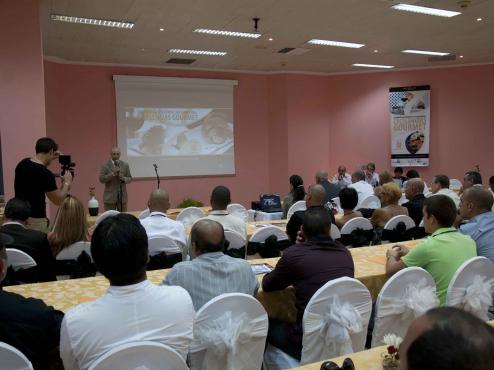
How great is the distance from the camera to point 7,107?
17.3ft

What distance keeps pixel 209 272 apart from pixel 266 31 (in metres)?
5.78

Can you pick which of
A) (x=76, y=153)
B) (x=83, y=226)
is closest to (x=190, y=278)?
(x=83, y=226)

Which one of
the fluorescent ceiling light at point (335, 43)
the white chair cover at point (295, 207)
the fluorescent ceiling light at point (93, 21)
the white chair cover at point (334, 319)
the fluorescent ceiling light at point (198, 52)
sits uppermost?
the fluorescent ceiling light at point (198, 52)

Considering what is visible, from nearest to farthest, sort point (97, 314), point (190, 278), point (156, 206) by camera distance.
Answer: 1. point (97, 314)
2. point (190, 278)
3. point (156, 206)

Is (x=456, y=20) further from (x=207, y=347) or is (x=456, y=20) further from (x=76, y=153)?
(x=76, y=153)

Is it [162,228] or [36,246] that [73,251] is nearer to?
[36,246]

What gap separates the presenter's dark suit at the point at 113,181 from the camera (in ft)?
24.1

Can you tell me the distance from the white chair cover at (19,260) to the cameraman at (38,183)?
1.42 m

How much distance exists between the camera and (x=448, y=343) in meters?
0.79

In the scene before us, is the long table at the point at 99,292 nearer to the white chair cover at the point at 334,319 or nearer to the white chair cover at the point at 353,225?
the white chair cover at the point at 334,319

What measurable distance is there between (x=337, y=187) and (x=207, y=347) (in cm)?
501

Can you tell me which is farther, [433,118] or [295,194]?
[433,118]

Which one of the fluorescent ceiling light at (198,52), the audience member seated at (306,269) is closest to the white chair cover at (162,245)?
the audience member seated at (306,269)

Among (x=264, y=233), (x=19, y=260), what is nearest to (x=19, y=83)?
(x=19, y=260)
